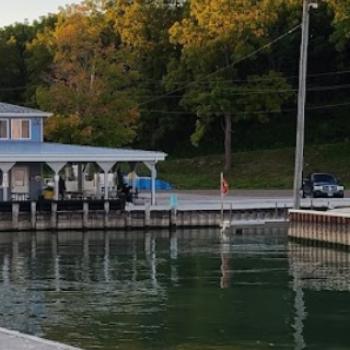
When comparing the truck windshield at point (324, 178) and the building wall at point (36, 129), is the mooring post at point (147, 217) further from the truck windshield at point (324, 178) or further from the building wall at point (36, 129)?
the truck windshield at point (324, 178)

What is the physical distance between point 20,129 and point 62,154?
6.76m

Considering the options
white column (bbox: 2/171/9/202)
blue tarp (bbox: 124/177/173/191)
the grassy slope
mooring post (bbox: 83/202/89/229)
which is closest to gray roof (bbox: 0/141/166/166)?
white column (bbox: 2/171/9/202)

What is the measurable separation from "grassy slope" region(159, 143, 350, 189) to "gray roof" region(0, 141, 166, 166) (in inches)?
825

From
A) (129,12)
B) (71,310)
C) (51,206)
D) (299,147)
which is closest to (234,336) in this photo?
(71,310)

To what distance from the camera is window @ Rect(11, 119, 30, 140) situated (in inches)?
2502

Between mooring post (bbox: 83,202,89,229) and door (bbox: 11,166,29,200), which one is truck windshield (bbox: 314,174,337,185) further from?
door (bbox: 11,166,29,200)

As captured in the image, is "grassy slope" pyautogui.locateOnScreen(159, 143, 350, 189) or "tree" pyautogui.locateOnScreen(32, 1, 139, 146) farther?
"grassy slope" pyautogui.locateOnScreen(159, 143, 350, 189)

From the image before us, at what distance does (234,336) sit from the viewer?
2589 cm

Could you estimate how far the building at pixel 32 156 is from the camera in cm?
5769

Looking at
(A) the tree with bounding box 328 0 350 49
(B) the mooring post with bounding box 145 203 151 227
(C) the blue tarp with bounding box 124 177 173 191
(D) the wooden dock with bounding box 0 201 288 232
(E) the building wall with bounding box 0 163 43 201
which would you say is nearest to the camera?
(D) the wooden dock with bounding box 0 201 288 232

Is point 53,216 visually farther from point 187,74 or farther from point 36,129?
point 187,74

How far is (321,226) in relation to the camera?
48281mm

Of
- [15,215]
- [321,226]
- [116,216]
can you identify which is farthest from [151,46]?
[321,226]

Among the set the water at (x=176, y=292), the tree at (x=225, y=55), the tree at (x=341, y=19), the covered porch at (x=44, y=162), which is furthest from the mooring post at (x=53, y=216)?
the tree at (x=341, y=19)
